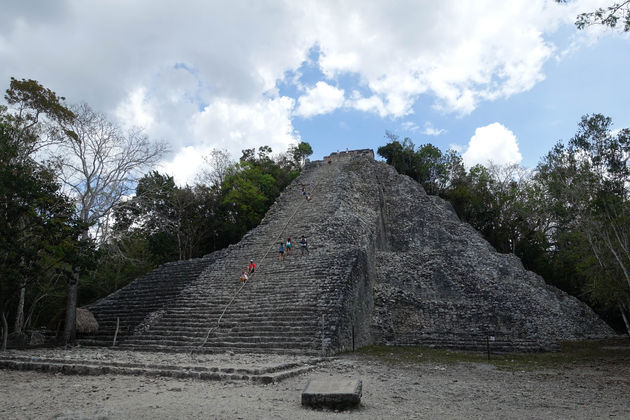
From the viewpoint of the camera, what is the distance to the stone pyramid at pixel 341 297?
1191 cm

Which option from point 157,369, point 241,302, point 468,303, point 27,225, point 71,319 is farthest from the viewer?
point 468,303

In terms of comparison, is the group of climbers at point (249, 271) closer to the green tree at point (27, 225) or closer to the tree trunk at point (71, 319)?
the green tree at point (27, 225)

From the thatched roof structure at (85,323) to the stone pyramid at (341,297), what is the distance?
264mm

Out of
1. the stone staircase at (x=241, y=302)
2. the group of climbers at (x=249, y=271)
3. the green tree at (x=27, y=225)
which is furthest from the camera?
the group of climbers at (x=249, y=271)

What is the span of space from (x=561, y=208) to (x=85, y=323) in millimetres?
18256

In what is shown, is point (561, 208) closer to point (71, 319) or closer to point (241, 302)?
point (241, 302)

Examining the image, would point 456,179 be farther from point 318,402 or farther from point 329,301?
point 318,402

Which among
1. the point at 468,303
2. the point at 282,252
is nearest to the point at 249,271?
the point at 282,252

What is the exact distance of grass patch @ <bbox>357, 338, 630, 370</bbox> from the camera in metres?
10.2

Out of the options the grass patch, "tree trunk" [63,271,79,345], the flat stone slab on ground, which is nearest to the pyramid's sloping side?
the grass patch

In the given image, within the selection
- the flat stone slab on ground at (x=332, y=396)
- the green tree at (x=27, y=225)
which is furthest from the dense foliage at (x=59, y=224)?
the flat stone slab on ground at (x=332, y=396)

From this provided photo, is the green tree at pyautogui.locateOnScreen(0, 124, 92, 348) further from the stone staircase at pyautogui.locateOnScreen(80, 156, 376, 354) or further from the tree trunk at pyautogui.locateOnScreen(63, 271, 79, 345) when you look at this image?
the stone staircase at pyautogui.locateOnScreen(80, 156, 376, 354)

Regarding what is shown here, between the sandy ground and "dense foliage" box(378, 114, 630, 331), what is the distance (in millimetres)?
5474

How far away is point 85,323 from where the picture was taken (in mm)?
14148
